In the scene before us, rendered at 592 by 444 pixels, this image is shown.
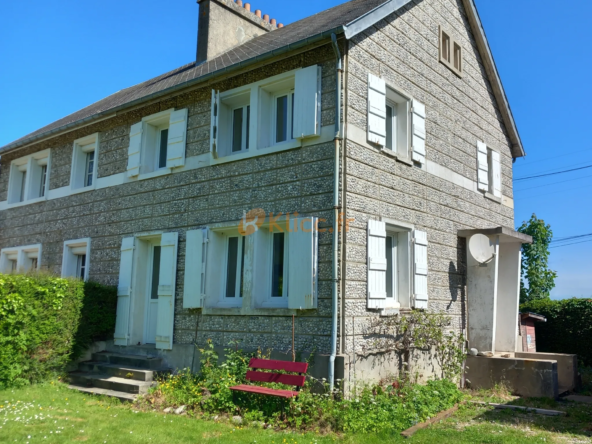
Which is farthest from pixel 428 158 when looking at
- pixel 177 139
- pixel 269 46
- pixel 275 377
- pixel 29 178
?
pixel 29 178

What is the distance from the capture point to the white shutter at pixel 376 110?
872 cm

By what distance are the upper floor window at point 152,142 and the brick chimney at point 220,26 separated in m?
2.79

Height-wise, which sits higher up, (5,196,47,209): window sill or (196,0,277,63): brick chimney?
(196,0,277,63): brick chimney

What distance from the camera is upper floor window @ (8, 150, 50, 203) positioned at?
14094 millimetres

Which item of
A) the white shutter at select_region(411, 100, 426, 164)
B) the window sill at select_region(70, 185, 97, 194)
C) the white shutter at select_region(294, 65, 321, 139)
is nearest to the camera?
the white shutter at select_region(294, 65, 321, 139)

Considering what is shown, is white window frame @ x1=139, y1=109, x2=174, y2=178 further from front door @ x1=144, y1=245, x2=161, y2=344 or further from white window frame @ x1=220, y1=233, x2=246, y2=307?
white window frame @ x1=220, y1=233, x2=246, y2=307

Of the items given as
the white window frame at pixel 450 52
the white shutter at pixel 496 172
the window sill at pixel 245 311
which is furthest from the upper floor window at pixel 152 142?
the white shutter at pixel 496 172

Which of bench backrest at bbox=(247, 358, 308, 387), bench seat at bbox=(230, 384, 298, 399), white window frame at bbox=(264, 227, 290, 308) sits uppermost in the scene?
white window frame at bbox=(264, 227, 290, 308)

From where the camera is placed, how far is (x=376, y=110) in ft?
29.1

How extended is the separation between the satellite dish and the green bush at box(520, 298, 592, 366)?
4.51 m

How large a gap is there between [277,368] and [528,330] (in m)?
7.98

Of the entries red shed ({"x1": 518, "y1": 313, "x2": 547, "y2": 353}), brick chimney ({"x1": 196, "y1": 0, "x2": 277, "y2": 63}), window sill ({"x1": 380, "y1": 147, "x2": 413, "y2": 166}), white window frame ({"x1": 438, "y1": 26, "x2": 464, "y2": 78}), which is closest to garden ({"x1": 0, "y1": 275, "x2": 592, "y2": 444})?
red shed ({"x1": 518, "y1": 313, "x2": 547, "y2": 353})

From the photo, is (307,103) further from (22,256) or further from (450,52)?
(22,256)

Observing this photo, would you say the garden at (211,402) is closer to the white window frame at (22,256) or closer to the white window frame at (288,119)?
the white window frame at (288,119)
